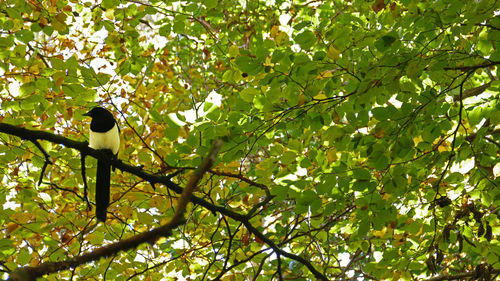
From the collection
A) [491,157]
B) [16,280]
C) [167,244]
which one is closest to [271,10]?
[167,244]

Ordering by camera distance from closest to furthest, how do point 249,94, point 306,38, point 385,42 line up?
point 385,42 → point 306,38 → point 249,94

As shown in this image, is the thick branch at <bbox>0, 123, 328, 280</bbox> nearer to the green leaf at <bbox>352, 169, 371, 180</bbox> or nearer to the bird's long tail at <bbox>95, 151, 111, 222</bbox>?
the bird's long tail at <bbox>95, 151, 111, 222</bbox>

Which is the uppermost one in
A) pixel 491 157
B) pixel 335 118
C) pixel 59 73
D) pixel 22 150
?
pixel 59 73

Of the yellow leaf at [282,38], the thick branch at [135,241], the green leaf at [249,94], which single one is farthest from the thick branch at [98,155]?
the thick branch at [135,241]

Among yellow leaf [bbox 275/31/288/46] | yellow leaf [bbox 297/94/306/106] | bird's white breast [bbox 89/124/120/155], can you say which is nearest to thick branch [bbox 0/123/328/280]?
yellow leaf [bbox 297/94/306/106]

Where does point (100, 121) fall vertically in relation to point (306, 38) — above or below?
above

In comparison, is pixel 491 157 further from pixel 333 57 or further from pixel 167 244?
pixel 167 244

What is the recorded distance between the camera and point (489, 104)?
2643 mm

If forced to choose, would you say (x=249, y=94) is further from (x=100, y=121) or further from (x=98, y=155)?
(x=100, y=121)

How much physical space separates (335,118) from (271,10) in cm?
351

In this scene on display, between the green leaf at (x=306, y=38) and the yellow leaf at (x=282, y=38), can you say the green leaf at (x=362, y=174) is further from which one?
the yellow leaf at (x=282, y=38)

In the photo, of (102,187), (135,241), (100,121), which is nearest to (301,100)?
(102,187)

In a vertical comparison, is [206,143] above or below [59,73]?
below

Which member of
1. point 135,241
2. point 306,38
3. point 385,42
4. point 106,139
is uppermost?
point 106,139
